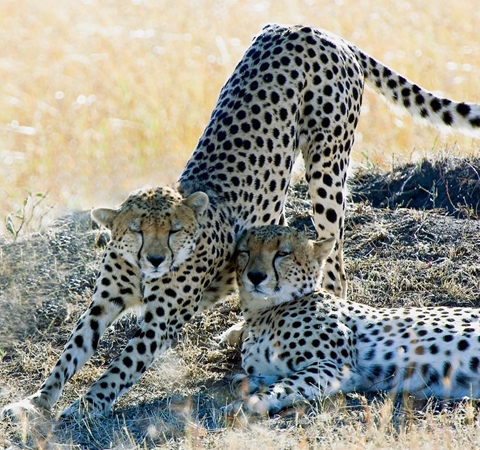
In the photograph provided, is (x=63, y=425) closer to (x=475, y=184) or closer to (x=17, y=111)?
(x=475, y=184)

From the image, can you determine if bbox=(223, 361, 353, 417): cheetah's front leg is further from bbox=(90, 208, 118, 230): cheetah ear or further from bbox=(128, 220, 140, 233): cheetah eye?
bbox=(90, 208, 118, 230): cheetah ear

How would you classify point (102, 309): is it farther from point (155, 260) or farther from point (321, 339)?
point (321, 339)

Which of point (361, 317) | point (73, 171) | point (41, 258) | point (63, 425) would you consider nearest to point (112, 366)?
point (63, 425)

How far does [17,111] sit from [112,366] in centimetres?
662

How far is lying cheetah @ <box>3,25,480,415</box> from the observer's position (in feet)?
16.0

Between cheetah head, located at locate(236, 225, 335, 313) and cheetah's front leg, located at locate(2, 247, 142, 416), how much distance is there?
1.80ft

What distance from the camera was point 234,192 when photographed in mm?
5578

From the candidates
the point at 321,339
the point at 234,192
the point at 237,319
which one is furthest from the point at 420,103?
the point at 321,339

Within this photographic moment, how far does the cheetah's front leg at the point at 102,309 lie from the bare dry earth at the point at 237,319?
20cm

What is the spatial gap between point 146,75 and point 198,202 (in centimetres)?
649

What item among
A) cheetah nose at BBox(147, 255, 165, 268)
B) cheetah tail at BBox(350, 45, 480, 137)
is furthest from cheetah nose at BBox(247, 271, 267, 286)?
cheetah tail at BBox(350, 45, 480, 137)

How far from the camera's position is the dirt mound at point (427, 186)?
22.2 ft

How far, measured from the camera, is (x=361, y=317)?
16.5 feet

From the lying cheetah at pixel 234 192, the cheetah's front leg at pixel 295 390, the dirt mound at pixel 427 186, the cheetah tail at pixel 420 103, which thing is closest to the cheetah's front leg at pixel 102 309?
the lying cheetah at pixel 234 192
